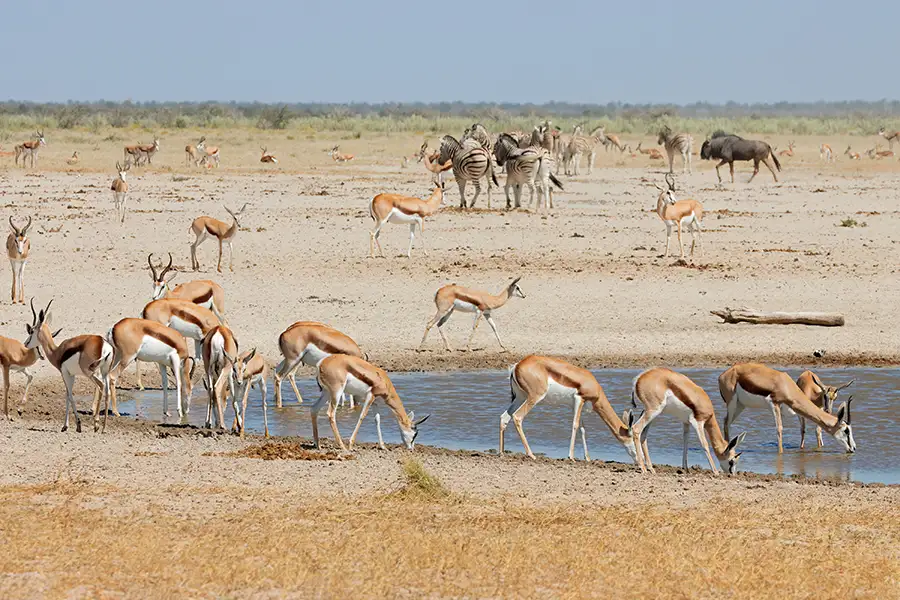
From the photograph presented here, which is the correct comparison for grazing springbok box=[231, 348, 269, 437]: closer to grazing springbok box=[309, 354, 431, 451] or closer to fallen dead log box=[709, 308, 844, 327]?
grazing springbok box=[309, 354, 431, 451]

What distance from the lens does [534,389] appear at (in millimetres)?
10539

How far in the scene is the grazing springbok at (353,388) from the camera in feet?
33.8

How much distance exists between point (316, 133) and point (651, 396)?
53272 millimetres

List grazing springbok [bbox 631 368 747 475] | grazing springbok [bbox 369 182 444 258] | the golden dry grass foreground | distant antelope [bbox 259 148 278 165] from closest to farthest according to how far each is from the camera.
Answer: the golden dry grass foreground
grazing springbok [bbox 631 368 747 475]
grazing springbok [bbox 369 182 444 258]
distant antelope [bbox 259 148 278 165]

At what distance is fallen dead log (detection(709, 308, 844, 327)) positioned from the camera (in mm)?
15977

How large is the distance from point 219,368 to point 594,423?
3.42 meters

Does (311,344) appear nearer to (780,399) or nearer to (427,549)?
(780,399)

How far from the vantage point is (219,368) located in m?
11.3

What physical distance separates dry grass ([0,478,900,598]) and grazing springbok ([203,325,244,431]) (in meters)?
2.87

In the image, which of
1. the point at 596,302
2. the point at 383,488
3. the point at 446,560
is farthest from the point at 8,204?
the point at 446,560

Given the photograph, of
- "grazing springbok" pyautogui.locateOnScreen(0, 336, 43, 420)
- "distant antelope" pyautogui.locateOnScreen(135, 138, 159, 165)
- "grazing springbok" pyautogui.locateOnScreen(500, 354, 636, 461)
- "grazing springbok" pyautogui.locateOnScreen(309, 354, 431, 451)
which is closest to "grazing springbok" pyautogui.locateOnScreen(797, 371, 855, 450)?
"grazing springbok" pyautogui.locateOnScreen(500, 354, 636, 461)

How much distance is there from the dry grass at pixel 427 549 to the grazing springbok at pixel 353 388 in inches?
82.9

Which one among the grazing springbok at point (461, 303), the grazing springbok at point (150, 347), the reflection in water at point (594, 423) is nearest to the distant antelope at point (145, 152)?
the grazing springbok at point (461, 303)

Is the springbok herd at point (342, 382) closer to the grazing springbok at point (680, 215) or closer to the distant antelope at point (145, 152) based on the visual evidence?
the grazing springbok at point (680, 215)
